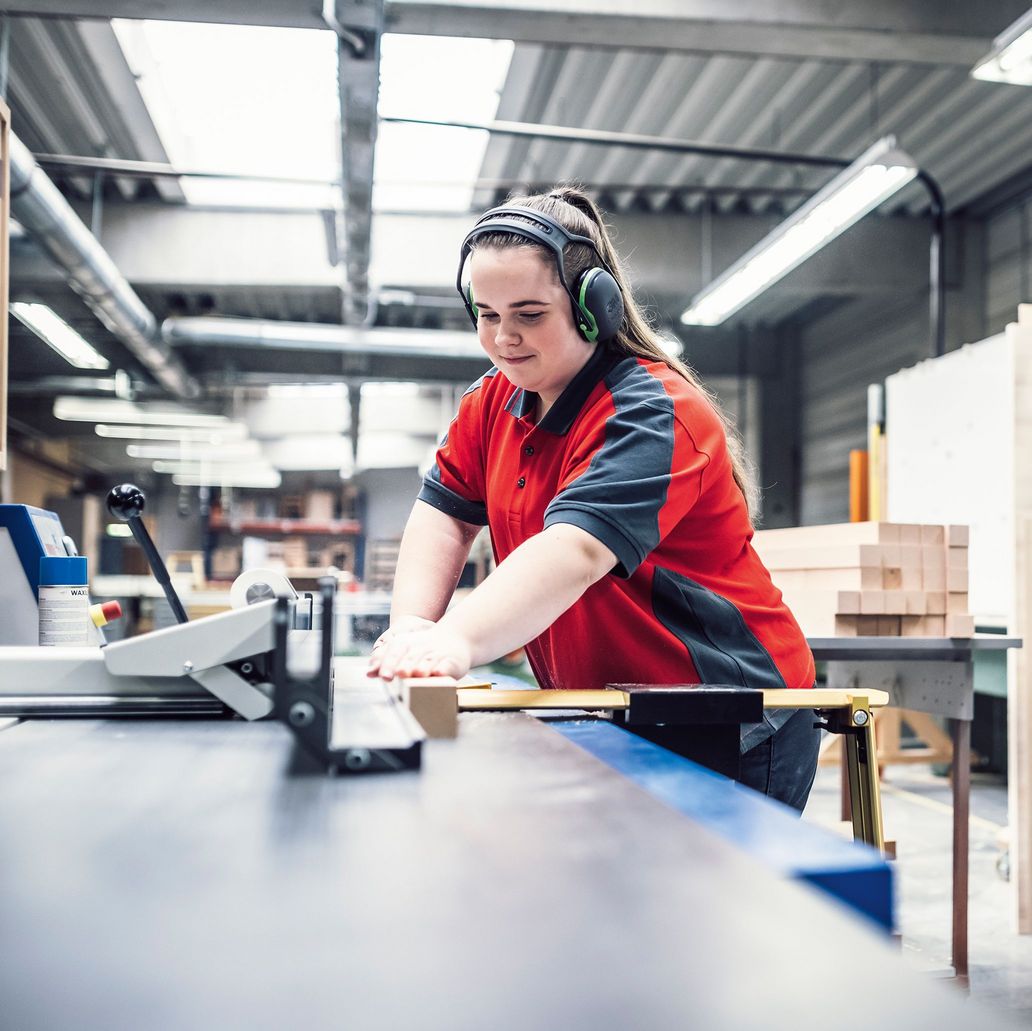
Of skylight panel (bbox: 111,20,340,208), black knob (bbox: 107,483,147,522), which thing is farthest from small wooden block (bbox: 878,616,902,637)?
skylight panel (bbox: 111,20,340,208)

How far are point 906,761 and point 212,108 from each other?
4.51 metres

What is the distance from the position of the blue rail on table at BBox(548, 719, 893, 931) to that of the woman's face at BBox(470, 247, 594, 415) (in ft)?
1.80

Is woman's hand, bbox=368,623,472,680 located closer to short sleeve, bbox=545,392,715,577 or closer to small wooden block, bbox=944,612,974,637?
short sleeve, bbox=545,392,715,577

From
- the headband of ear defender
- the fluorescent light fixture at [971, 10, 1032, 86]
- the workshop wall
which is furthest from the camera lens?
the workshop wall

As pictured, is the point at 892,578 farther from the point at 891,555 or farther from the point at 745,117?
the point at 745,117

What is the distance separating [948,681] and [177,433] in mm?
9191

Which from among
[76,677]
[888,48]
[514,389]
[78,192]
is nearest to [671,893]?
[76,677]

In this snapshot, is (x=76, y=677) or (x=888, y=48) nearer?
(x=76, y=677)

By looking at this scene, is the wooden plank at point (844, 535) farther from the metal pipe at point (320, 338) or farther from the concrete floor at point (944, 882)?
the metal pipe at point (320, 338)

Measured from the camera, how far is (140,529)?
112 centimetres

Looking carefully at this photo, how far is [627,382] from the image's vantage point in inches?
45.3

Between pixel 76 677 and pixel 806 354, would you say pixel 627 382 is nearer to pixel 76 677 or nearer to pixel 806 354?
pixel 76 677

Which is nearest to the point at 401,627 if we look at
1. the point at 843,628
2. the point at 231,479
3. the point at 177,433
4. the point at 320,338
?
the point at 843,628

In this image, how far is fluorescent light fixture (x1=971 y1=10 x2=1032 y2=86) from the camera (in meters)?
2.70
